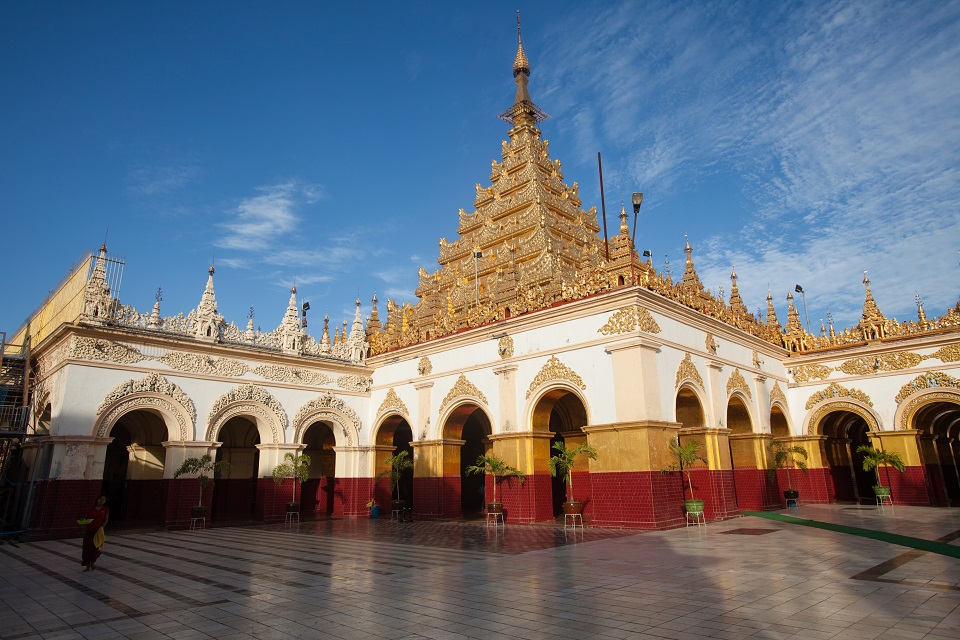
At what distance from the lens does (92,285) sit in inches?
610

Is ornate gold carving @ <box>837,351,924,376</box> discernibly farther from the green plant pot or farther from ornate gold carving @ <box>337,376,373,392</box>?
ornate gold carving @ <box>337,376,373,392</box>

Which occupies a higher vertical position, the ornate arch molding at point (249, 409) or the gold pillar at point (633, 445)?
the ornate arch molding at point (249, 409)

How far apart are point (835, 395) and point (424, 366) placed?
1378 centimetres

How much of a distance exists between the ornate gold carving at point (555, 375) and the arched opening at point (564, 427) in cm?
37

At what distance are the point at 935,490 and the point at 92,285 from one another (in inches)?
987

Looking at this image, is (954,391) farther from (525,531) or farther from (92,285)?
(92,285)

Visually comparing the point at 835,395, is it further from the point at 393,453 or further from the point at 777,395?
the point at 393,453

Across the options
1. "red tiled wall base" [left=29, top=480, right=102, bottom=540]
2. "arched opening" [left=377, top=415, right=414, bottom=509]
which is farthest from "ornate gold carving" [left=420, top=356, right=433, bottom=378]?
"red tiled wall base" [left=29, top=480, right=102, bottom=540]

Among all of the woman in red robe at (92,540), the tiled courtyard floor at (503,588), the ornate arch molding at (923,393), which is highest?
the ornate arch molding at (923,393)

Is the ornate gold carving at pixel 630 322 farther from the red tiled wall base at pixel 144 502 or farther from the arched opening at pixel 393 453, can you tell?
the red tiled wall base at pixel 144 502

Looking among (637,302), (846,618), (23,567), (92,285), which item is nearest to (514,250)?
(637,302)

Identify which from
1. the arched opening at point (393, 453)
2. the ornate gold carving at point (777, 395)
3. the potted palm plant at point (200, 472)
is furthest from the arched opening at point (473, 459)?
the ornate gold carving at point (777, 395)

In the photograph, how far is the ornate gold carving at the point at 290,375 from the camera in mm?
18516

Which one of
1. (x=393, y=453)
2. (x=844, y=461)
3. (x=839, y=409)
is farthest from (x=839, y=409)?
(x=393, y=453)
